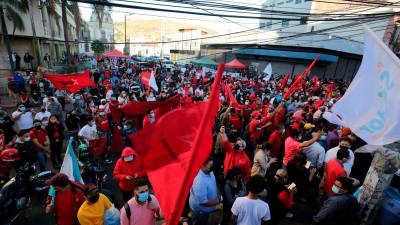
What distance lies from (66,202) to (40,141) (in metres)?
3.01

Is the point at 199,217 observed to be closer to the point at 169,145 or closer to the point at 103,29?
the point at 169,145

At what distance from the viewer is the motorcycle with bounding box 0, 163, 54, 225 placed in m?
4.22

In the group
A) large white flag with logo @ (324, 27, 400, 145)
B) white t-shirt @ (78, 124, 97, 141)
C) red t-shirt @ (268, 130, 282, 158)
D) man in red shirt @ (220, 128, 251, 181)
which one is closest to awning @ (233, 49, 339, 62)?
red t-shirt @ (268, 130, 282, 158)

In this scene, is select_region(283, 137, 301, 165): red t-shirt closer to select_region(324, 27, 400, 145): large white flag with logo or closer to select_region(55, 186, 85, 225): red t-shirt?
select_region(324, 27, 400, 145): large white flag with logo

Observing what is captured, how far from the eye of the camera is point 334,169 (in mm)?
4258

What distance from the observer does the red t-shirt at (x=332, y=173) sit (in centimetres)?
421

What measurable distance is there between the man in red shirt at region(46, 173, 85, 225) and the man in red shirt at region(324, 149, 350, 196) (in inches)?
158

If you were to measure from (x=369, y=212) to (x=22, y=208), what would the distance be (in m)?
5.94

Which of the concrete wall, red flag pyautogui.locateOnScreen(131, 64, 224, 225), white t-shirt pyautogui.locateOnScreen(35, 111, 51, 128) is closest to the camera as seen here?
red flag pyautogui.locateOnScreen(131, 64, 224, 225)

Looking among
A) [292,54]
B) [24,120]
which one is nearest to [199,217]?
[24,120]

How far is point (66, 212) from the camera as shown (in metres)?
3.61

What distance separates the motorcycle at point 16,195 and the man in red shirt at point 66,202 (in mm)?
1254

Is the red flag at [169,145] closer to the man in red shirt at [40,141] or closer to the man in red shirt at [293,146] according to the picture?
the man in red shirt at [293,146]

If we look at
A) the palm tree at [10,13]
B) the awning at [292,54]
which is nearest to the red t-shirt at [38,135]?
the palm tree at [10,13]
